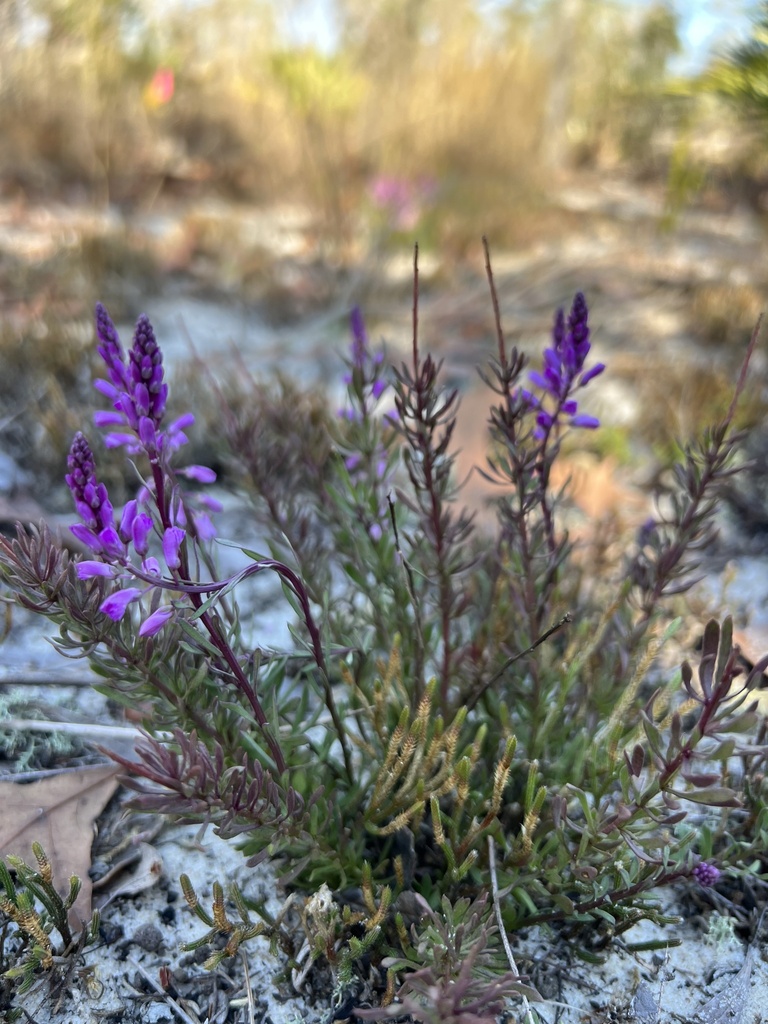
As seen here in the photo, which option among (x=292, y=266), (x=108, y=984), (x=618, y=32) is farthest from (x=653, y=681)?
(x=618, y=32)

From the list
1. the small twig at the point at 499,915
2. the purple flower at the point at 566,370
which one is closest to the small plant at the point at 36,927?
the small twig at the point at 499,915

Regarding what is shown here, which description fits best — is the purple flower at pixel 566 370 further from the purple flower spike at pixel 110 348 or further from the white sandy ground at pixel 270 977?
the white sandy ground at pixel 270 977

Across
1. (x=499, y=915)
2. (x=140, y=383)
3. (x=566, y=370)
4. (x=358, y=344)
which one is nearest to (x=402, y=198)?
(x=358, y=344)

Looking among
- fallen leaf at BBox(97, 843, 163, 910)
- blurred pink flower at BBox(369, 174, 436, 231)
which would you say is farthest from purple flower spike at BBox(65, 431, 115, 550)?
blurred pink flower at BBox(369, 174, 436, 231)

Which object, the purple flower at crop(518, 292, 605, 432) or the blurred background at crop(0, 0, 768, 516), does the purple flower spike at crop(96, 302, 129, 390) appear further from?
the blurred background at crop(0, 0, 768, 516)

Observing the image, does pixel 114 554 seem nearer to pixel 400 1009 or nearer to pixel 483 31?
pixel 400 1009

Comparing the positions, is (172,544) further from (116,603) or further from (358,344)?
(358,344)

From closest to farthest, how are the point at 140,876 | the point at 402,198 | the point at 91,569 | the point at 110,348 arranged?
the point at 91,569 < the point at 110,348 < the point at 140,876 < the point at 402,198
